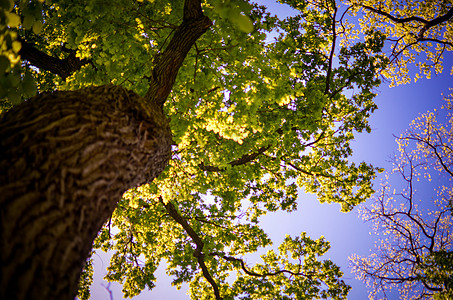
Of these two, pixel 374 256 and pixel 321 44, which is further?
pixel 374 256

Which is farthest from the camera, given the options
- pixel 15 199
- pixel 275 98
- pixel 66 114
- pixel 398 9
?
pixel 398 9

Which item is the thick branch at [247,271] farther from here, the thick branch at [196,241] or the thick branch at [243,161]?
the thick branch at [243,161]

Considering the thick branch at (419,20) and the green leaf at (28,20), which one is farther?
the thick branch at (419,20)

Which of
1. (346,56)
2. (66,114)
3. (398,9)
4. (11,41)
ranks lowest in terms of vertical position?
(66,114)

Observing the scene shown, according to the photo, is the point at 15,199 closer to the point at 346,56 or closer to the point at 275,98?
the point at 275,98

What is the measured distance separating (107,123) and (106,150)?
12.2 inches

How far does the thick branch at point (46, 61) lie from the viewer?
675cm

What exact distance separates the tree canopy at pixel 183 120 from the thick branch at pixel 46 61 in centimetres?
4

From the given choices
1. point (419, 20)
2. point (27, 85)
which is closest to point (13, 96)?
point (27, 85)

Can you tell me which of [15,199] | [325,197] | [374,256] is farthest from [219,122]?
[374,256]

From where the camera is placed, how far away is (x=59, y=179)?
1.50 metres

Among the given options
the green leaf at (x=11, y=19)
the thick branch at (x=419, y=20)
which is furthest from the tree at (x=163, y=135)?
the thick branch at (x=419, y=20)

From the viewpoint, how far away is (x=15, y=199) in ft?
4.23

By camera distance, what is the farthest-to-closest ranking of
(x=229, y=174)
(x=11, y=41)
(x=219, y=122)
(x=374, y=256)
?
1. (x=374, y=256)
2. (x=229, y=174)
3. (x=219, y=122)
4. (x=11, y=41)
